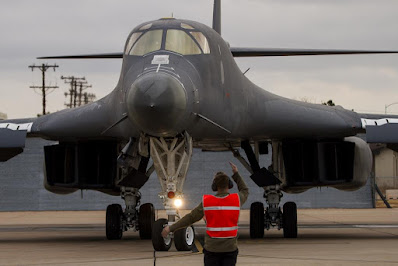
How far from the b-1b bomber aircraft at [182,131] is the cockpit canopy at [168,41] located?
24mm

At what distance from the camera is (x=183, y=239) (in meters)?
14.3

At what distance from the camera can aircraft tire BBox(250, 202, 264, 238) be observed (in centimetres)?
1916

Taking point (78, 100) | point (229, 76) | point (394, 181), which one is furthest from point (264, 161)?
point (78, 100)

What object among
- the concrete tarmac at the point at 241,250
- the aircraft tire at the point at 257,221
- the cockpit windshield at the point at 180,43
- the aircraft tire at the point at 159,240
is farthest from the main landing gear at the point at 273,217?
the aircraft tire at the point at 159,240

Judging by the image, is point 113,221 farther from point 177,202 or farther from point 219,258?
point 219,258

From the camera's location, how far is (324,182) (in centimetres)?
1930

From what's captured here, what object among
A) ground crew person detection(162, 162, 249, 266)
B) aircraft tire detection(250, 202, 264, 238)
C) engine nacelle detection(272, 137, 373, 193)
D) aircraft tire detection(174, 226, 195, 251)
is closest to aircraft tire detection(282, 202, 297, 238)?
aircraft tire detection(250, 202, 264, 238)

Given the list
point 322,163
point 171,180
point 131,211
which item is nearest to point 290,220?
point 322,163

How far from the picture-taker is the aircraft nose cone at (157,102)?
14.0 metres

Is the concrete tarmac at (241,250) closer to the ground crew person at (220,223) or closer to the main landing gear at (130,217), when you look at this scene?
the main landing gear at (130,217)

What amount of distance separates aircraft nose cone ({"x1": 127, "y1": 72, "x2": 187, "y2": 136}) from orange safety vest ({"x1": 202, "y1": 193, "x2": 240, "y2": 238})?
16.9 feet

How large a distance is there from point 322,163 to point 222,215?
10.7 m

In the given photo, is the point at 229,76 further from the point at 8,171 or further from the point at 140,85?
the point at 8,171

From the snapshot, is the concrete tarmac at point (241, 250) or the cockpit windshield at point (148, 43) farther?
the cockpit windshield at point (148, 43)
